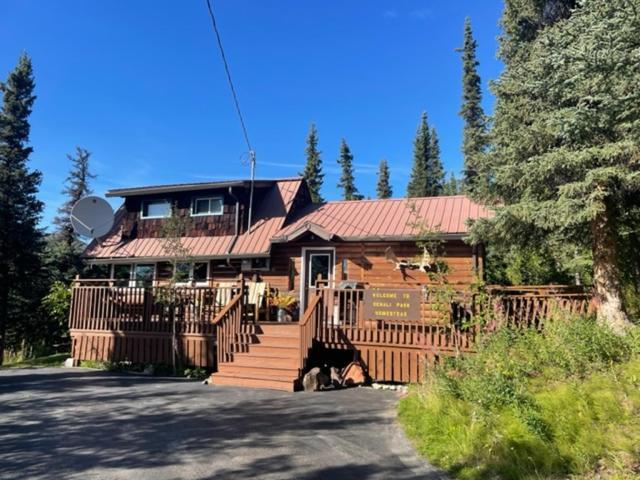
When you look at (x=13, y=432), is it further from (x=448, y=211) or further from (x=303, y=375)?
(x=448, y=211)

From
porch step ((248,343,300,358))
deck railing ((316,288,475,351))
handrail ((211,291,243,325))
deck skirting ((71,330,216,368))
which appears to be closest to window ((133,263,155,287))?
deck skirting ((71,330,216,368))

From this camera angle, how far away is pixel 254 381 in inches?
333

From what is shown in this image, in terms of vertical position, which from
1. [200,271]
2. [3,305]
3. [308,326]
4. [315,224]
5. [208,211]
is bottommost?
[308,326]

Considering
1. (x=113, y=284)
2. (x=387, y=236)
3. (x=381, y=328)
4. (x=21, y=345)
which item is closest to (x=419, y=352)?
(x=381, y=328)

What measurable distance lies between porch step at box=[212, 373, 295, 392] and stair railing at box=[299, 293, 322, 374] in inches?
19.7

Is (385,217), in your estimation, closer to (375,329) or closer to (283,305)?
(283,305)

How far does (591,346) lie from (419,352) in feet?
11.7

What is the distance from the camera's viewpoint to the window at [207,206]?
14.9m

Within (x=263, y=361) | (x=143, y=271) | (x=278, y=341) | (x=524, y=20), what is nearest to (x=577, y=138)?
(x=524, y=20)

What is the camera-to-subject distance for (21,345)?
17.4m

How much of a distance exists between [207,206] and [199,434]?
10486mm

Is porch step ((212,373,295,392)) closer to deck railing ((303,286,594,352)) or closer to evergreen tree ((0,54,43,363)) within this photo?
deck railing ((303,286,594,352))

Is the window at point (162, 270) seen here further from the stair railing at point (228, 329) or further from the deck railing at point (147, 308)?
the stair railing at point (228, 329)

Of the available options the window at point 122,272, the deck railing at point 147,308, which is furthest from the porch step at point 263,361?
the window at point 122,272
